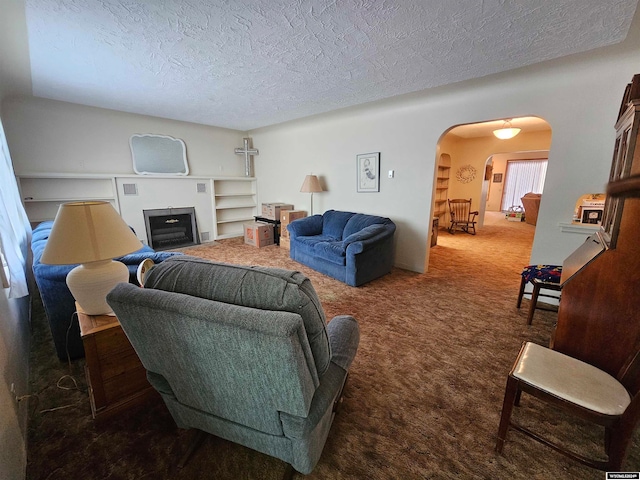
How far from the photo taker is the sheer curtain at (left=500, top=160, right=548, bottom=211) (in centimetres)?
925

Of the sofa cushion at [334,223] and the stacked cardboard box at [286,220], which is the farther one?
the stacked cardboard box at [286,220]

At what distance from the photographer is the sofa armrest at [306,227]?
434 centimetres

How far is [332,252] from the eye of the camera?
3500 mm

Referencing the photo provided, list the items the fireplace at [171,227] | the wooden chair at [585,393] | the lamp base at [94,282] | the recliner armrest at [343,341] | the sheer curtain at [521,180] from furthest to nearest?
the sheer curtain at [521,180], the fireplace at [171,227], the lamp base at [94,282], the recliner armrest at [343,341], the wooden chair at [585,393]

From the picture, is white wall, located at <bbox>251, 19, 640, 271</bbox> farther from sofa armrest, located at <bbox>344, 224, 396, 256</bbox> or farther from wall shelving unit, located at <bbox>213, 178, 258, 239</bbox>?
wall shelving unit, located at <bbox>213, 178, 258, 239</bbox>

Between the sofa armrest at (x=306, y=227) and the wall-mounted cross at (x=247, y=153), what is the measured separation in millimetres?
2487

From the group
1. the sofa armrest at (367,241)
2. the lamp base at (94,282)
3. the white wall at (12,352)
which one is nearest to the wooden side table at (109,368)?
the lamp base at (94,282)

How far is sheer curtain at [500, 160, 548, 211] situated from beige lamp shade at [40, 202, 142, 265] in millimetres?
11682

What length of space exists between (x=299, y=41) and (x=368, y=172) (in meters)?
2.34

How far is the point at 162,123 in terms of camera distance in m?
4.91

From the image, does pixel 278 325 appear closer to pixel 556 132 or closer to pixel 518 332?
pixel 518 332

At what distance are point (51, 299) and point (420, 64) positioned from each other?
3.43 meters

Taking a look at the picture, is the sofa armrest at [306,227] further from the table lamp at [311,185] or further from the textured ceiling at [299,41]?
the textured ceiling at [299,41]

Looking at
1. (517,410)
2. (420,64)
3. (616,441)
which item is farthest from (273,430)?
(420,64)
